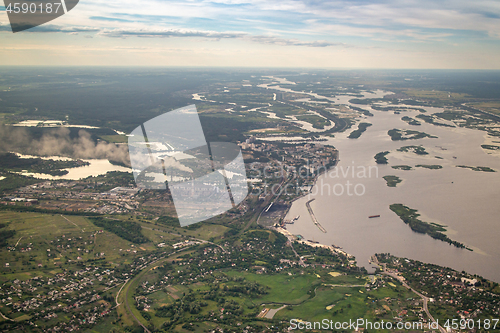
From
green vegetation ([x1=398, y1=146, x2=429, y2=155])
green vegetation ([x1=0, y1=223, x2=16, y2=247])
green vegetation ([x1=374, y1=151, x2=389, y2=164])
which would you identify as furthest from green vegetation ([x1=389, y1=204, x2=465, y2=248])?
green vegetation ([x1=0, y1=223, x2=16, y2=247])

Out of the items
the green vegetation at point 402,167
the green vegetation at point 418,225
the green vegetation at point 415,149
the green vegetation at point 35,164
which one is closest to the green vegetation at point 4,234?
the green vegetation at point 35,164

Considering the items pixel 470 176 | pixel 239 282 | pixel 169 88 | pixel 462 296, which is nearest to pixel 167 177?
pixel 239 282

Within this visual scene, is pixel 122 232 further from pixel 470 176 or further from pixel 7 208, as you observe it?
pixel 470 176

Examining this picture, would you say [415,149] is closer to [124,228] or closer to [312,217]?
[312,217]

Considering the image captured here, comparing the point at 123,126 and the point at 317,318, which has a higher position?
the point at 123,126

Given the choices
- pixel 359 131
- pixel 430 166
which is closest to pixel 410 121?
pixel 359 131
